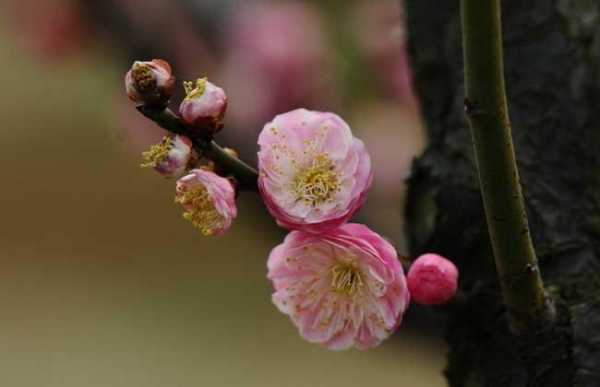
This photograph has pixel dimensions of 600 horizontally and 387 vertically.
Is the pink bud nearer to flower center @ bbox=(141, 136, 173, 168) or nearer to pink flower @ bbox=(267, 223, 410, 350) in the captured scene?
pink flower @ bbox=(267, 223, 410, 350)

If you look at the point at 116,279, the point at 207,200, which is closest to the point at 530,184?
the point at 207,200

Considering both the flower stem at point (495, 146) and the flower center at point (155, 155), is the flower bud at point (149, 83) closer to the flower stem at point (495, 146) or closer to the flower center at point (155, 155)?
the flower center at point (155, 155)

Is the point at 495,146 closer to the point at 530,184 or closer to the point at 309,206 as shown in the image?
the point at 309,206

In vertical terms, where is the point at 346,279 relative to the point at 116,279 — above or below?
below

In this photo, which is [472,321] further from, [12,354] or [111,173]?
[111,173]

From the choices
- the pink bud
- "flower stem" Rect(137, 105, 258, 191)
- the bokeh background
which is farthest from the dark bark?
the bokeh background

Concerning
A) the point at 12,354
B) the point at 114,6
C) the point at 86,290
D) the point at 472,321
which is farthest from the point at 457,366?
the point at 86,290
